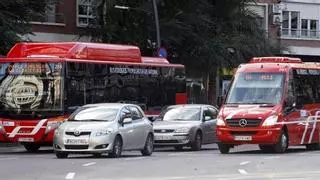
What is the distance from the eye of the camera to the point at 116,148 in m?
21.9

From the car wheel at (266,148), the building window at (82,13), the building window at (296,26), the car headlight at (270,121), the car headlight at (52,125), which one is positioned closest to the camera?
the car headlight at (270,121)

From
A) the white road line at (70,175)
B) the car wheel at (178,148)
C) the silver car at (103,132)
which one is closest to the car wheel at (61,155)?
the silver car at (103,132)

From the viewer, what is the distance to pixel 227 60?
44812 millimetres

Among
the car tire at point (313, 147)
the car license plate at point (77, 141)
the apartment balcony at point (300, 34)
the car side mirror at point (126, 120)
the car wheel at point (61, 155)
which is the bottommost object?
the car tire at point (313, 147)

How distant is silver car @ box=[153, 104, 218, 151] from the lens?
87.8 feet

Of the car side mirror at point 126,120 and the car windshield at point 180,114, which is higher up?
the car side mirror at point 126,120

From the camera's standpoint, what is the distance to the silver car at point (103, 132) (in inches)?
842

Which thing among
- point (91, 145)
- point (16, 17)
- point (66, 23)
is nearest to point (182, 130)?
point (91, 145)

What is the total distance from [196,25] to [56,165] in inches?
984

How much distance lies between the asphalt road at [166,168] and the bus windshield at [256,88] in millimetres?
2339

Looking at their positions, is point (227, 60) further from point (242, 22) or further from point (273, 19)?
point (273, 19)

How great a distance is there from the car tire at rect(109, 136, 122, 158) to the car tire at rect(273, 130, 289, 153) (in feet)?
16.1

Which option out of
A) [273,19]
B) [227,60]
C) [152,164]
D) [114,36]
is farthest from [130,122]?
[273,19]

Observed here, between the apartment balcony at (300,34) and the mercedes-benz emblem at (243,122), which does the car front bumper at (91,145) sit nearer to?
the mercedes-benz emblem at (243,122)
